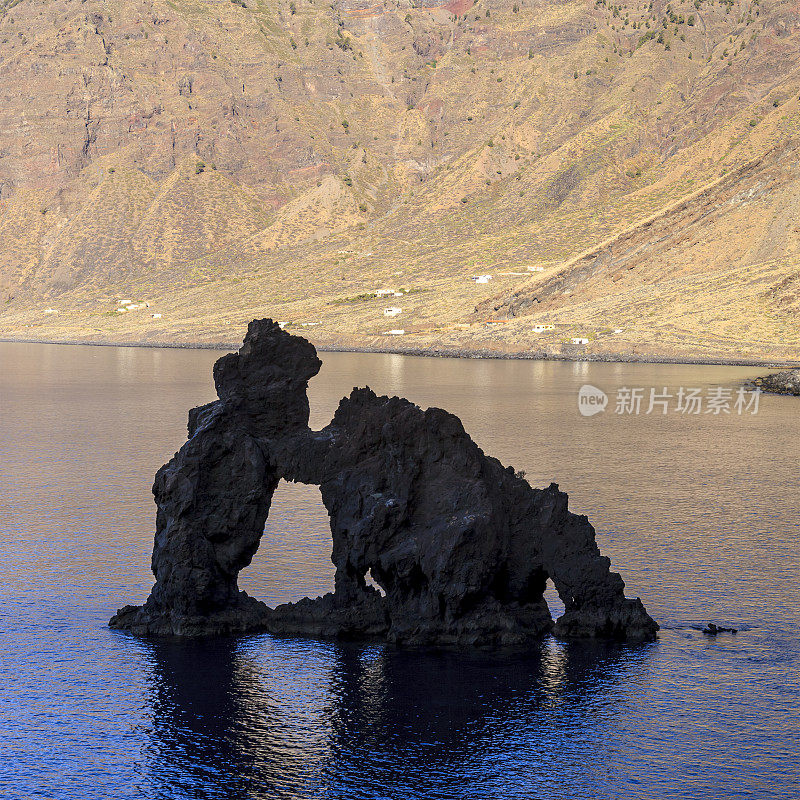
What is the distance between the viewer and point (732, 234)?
19538 centimetres

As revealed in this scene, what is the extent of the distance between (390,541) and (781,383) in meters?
98.1

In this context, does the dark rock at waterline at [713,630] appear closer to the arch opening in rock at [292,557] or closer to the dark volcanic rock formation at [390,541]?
the dark volcanic rock formation at [390,541]

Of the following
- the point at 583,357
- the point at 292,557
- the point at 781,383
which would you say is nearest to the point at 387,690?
the point at 292,557

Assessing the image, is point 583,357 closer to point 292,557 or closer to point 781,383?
point 781,383

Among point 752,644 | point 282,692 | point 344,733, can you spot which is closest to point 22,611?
point 282,692

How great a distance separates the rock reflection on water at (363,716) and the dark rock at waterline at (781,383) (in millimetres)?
93314

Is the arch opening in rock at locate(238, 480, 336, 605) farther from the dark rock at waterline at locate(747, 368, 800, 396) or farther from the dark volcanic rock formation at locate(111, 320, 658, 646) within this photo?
the dark rock at waterline at locate(747, 368, 800, 396)

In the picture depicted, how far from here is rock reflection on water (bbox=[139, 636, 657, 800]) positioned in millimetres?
23469

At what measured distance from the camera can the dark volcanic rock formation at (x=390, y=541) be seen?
102 ft

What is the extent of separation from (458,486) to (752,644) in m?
9.40

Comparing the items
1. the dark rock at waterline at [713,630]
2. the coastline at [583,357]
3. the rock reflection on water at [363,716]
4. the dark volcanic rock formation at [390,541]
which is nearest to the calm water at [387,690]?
the rock reflection on water at [363,716]

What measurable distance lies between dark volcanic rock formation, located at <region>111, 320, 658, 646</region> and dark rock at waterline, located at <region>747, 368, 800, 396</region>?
301 ft

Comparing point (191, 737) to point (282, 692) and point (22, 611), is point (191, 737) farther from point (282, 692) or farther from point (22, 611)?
point (22, 611)

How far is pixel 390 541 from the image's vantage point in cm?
3188
